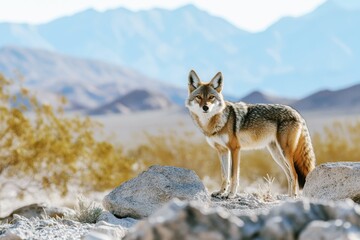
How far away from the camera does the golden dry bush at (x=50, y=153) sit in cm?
1555

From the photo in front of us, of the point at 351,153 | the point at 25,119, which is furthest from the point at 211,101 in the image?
the point at 351,153

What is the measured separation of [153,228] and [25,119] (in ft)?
43.3

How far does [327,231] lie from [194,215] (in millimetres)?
573

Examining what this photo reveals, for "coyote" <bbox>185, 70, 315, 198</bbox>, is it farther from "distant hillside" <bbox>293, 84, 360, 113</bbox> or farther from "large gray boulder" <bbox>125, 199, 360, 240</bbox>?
"distant hillside" <bbox>293, 84, 360, 113</bbox>

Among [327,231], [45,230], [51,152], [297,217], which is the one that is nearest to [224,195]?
[45,230]

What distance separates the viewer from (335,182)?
8273mm

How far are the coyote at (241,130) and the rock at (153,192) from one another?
0.72 m

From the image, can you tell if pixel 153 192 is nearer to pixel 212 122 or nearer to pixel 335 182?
pixel 212 122

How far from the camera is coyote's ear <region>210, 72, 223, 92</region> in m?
9.32

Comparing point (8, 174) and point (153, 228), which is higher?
point (153, 228)

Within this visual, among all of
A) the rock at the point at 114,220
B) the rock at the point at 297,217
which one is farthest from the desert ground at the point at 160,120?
the rock at the point at 297,217

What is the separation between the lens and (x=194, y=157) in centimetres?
2123

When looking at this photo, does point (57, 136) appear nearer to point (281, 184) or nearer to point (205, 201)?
point (281, 184)

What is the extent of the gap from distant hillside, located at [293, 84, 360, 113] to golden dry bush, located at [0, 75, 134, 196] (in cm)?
6606
